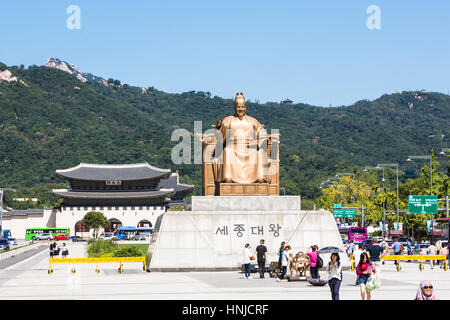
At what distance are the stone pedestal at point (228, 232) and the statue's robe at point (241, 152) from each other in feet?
3.93

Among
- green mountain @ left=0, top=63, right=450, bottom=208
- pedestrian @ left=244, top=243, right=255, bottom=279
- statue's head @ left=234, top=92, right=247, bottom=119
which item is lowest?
pedestrian @ left=244, top=243, right=255, bottom=279

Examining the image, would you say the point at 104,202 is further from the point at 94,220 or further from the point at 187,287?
the point at 187,287

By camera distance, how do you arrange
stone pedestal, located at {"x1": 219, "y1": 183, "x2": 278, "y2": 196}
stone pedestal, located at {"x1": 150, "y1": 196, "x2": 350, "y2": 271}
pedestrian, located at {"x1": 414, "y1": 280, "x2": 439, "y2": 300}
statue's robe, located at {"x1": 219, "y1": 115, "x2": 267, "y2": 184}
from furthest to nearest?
statue's robe, located at {"x1": 219, "y1": 115, "x2": 267, "y2": 184}, stone pedestal, located at {"x1": 219, "y1": 183, "x2": 278, "y2": 196}, stone pedestal, located at {"x1": 150, "y1": 196, "x2": 350, "y2": 271}, pedestrian, located at {"x1": 414, "y1": 280, "x2": 439, "y2": 300}

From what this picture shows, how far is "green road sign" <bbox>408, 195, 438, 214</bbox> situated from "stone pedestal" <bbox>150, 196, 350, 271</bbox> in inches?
775

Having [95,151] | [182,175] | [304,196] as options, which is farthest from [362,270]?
[95,151]

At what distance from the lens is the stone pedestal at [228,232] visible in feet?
88.9

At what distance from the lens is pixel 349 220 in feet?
319

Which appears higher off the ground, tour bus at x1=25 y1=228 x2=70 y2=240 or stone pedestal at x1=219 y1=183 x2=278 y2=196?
stone pedestal at x1=219 y1=183 x2=278 y2=196

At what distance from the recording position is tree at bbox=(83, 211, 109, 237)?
97.7m

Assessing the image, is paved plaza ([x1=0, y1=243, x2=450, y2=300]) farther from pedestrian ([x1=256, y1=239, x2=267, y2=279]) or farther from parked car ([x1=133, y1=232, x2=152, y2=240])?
parked car ([x1=133, y1=232, x2=152, y2=240])

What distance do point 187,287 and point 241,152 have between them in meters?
9.79

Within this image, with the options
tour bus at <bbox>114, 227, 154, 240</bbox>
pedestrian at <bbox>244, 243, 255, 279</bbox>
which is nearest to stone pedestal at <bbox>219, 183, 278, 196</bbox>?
pedestrian at <bbox>244, 243, 255, 279</bbox>
